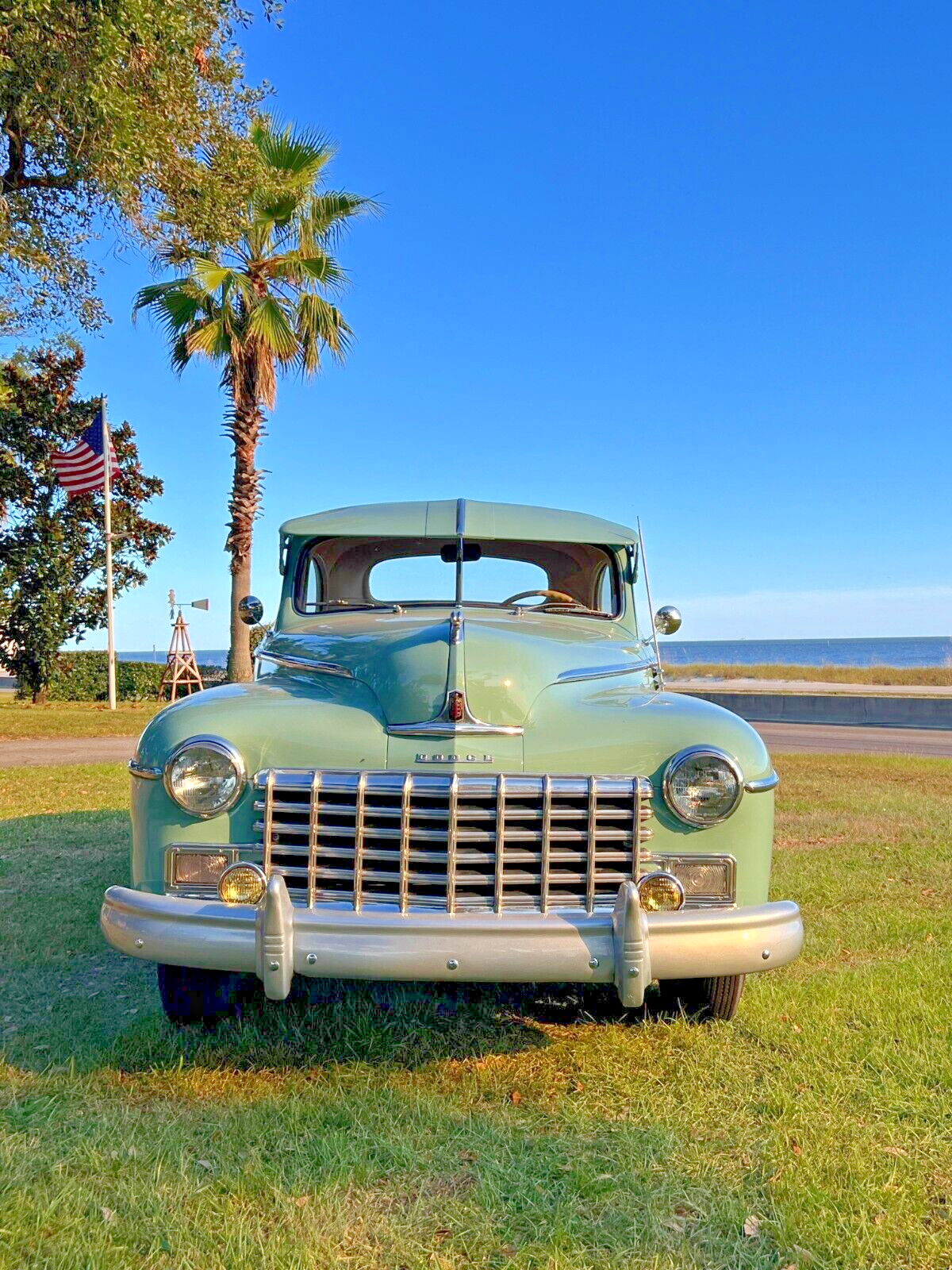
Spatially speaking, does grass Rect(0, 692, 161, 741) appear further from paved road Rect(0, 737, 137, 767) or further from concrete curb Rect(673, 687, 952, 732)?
concrete curb Rect(673, 687, 952, 732)

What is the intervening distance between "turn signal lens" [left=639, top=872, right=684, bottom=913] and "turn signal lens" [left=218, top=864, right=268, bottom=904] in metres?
1.19

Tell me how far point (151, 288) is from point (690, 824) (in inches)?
552

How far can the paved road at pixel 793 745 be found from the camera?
470 inches

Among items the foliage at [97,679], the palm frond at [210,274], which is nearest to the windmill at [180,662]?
the foliage at [97,679]

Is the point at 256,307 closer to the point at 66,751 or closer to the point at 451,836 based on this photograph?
the point at 66,751

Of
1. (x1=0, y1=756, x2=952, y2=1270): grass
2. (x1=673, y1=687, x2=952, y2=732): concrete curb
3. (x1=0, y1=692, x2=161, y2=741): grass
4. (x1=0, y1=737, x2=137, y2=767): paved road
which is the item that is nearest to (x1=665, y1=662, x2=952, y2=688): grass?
(x1=673, y1=687, x2=952, y2=732): concrete curb

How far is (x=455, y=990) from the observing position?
399cm

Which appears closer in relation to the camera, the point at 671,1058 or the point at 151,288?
the point at 671,1058

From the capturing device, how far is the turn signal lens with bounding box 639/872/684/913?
2.87 m

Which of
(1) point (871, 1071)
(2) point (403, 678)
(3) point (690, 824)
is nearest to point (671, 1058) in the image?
(1) point (871, 1071)

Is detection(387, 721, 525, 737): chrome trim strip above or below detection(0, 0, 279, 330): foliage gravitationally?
below

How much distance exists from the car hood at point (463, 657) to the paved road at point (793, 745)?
8558 mm

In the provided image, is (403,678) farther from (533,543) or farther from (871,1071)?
(871,1071)

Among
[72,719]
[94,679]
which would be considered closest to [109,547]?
[72,719]
